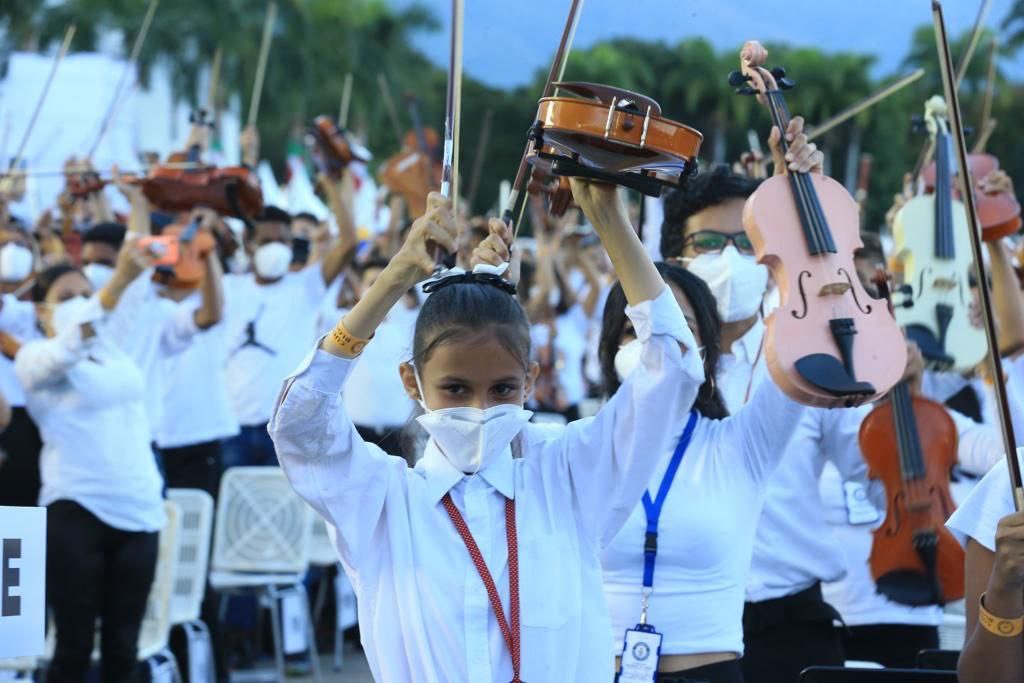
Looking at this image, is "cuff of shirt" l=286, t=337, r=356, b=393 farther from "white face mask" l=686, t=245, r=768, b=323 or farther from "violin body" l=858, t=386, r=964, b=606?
"violin body" l=858, t=386, r=964, b=606

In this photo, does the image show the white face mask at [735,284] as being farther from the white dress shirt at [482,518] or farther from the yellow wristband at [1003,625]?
the yellow wristband at [1003,625]

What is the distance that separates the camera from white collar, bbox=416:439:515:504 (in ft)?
9.68

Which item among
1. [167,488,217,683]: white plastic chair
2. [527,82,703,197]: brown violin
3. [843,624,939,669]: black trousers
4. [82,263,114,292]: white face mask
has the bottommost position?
[167,488,217,683]: white plastic chair

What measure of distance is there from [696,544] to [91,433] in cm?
356

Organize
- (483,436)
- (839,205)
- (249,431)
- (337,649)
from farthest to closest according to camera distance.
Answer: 1. (249,431)
2. (337,649)
3. (839,205)
4. (483,436)

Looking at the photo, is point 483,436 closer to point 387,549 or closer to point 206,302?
point 387,549

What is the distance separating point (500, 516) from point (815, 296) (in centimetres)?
103

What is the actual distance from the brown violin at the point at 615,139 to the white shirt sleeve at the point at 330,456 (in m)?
0.54

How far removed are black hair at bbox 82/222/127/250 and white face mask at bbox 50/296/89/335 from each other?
1588mm

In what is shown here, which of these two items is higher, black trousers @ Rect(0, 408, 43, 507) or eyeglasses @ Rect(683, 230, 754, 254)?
eyeglasses @ Rect(683, 230, 754, 254)

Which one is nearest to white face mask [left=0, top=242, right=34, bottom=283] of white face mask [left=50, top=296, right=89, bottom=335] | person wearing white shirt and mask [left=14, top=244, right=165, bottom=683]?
white face mask [left=50, top=296, right=89, bottom=335]

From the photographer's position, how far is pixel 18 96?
1802 centimetres

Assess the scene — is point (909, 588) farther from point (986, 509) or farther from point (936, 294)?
point (986, 509)

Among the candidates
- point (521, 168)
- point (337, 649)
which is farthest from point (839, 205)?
point (337, 649)
